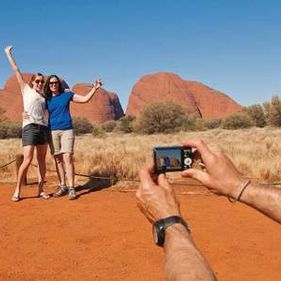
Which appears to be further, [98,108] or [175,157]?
[98,108]

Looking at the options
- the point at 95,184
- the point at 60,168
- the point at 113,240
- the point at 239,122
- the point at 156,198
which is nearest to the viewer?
the point at 156,198

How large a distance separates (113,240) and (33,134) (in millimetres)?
2848

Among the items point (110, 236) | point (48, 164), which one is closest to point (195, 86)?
point (48, 164)

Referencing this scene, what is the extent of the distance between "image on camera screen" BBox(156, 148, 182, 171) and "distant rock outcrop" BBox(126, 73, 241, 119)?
85.2 meters

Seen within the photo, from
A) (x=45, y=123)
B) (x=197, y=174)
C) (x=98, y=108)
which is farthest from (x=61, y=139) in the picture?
(x=98, y=108)

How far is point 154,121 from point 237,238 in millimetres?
33267

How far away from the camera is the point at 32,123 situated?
7.63 metres

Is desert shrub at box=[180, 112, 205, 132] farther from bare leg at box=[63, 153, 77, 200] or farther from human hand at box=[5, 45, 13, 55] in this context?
human hand at box=[5, 45, 13, 55]

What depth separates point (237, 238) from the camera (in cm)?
536

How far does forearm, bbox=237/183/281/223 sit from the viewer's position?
2.09 metres

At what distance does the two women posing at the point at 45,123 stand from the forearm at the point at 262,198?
19.0ft

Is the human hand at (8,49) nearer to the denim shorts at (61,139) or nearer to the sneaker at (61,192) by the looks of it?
the denim shorts at (61,139)

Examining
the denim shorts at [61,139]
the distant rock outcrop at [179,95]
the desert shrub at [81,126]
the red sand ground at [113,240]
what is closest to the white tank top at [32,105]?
the denim shorts at [61,139]

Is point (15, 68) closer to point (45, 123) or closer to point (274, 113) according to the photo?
point (45, 123)
